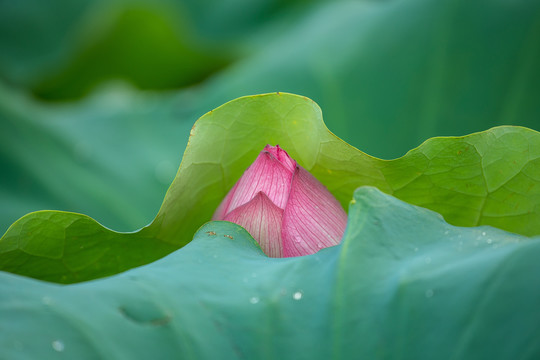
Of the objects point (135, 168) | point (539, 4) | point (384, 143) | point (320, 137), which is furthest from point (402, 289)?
point (135, 168)

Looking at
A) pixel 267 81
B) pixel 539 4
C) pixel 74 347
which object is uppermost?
pixel 539 4

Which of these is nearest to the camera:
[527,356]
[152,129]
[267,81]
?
[527,356]

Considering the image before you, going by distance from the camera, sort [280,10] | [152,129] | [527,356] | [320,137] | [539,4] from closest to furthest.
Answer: [527,356]
[320,137]
[539,4]
[152,129]
[280,10]

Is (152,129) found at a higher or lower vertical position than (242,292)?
higher

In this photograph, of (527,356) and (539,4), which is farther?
(539,4)

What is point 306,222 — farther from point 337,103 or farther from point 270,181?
point 337,103

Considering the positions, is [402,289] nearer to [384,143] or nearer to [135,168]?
[384,143]

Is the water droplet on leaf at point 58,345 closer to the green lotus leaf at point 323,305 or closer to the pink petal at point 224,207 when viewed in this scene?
the green lotus leaf at point 323,305

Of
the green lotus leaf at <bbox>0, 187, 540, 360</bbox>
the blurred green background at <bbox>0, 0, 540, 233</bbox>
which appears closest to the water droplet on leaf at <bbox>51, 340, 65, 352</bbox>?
the green lotus leaf at <bbox>0, 187, 540, 360</bbox>
